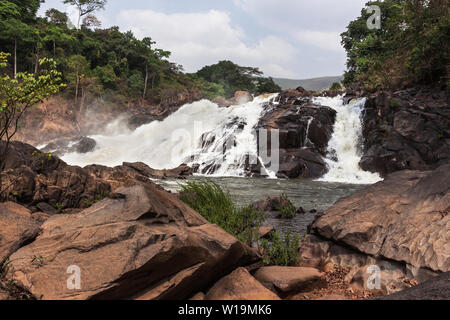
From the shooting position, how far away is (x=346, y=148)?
18.2 metres

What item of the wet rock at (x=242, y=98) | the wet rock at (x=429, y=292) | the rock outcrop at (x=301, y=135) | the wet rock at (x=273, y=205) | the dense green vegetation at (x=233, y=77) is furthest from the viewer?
the dense green vegetation at (x=233, y=77)

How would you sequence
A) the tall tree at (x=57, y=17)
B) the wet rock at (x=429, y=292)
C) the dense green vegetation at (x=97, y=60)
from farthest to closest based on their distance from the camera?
the tall tree at (x=57, y=17) → the dense green vegetation at (x=97, y=60) → the wet rock at (x=429, y=292)

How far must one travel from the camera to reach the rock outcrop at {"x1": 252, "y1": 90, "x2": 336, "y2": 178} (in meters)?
16.8

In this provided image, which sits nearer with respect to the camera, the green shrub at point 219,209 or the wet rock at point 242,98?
the green shrub at point 219,209

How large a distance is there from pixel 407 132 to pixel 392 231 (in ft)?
45.2

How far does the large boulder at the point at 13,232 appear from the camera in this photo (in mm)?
2953

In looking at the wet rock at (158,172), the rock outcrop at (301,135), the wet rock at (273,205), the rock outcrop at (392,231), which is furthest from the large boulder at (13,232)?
the rock outcrop at (301,135)

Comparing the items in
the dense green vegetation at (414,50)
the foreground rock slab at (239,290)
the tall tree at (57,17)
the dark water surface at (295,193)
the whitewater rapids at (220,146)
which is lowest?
the dark water surface at (295,193)

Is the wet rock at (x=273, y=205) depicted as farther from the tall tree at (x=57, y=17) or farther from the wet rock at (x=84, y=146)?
the tall tree at (x=57, y=17)

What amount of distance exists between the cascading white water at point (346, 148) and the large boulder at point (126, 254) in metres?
14.1

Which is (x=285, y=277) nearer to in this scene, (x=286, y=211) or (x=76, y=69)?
(x=286, y=211)

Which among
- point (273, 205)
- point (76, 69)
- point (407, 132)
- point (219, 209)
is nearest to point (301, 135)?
point (407, 132)

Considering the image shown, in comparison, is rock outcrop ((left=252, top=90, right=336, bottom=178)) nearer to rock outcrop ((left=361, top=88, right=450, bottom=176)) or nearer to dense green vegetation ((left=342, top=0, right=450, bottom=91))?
rock outcrop ((left=361, top=88, right=450, bottom=176))

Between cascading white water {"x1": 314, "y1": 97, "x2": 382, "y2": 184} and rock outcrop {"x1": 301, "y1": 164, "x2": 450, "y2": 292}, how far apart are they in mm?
11262
